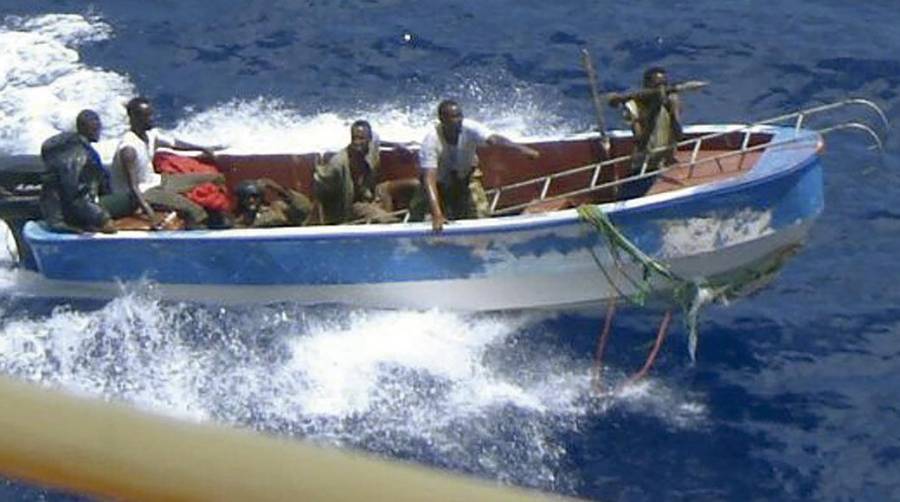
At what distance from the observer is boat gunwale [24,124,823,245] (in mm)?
13805

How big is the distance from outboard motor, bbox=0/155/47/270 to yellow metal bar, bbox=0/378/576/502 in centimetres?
1502

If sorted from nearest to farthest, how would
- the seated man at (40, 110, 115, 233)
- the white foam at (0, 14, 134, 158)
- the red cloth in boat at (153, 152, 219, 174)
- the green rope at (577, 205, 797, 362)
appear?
1. the green rope at (577, 205, 797, 362)
2. the seated man at (40, 110, 115, 233)
3. the red cloth in boat at (153, 152, 219, 174)
4. the white foam at (0, 14, 134, 158)

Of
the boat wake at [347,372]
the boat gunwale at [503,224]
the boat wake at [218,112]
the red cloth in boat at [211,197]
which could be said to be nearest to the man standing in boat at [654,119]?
the boat gunwale at [503,224]

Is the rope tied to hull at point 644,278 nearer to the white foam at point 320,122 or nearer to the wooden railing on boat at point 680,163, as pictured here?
the wooden railing on boat at point 680,163

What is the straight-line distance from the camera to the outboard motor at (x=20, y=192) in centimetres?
1593

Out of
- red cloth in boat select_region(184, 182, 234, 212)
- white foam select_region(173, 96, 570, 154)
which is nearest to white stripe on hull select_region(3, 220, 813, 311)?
red cloth in boat select_region(184, 182, 234, 212)

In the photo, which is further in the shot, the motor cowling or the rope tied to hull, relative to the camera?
the motor cowling

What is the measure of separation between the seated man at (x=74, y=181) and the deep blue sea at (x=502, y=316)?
922 mm

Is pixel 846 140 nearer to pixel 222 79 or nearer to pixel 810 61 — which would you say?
pixel 810 61

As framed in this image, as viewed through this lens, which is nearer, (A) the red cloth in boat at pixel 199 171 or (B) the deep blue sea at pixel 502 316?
(B) the deep blue sea at pixel 502 316

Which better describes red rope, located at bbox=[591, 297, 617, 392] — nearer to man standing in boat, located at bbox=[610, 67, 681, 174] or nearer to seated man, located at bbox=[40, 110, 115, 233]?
man standing in boat, located at bbox=[610, 67, 681, 174]

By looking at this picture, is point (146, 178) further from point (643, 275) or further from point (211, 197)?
point (643, 275)

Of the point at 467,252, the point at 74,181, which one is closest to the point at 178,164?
the point at 74,181

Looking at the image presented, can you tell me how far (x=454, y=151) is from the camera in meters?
14.7
